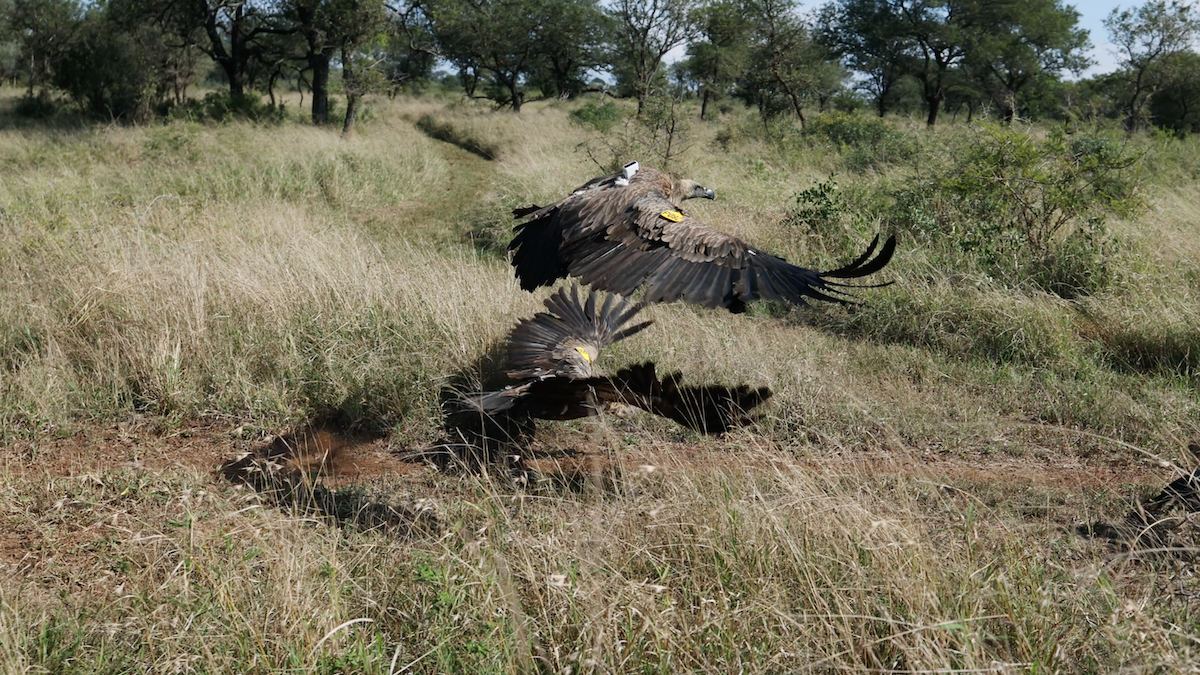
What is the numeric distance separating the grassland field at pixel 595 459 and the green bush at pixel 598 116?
763 centimetres

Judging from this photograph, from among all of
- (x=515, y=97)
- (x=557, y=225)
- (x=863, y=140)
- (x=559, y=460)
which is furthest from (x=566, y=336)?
(x=515, y=97)

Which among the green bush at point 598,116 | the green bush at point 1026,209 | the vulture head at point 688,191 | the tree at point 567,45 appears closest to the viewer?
the vulture head at point 688,191

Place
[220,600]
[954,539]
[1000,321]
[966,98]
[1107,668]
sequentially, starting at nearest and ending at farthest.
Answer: [1107,668], [220,600], [954,539], [1000,321], [966,98]

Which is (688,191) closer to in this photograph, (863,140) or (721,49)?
(863,140)

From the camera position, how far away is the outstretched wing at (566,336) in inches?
196

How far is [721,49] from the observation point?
26.0 m

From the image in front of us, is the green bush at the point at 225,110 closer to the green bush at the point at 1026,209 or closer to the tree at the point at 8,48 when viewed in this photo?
the tree at the point at 8,48

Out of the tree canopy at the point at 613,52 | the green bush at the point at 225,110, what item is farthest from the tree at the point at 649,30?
the green bush at the point at 225,110

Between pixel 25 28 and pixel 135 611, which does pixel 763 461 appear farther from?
pixel 25 28

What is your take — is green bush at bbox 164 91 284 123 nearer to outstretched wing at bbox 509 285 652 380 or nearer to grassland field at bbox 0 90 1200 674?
grassland field at bbox 0 90 1200 674

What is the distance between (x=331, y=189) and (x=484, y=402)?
27.3ft

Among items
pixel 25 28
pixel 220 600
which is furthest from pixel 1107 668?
pixel 25 28

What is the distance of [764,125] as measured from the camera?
17.6 meters

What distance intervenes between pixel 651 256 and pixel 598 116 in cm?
1560
